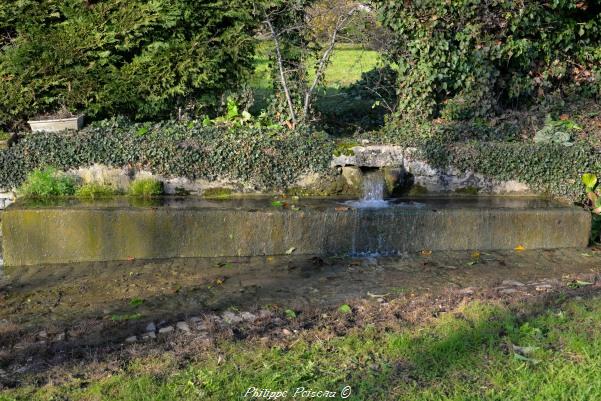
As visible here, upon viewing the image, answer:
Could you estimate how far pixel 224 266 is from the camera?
7.36m

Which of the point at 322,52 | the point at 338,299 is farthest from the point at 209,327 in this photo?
the point at 322,52

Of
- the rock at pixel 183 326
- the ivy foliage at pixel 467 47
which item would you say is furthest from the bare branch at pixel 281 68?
the rock at pixel 183 326

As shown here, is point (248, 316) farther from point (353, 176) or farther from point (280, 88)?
point (280, 88)

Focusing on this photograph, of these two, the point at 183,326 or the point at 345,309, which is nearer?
the point at 183,326

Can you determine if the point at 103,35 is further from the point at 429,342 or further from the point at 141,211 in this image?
the point at 429,342

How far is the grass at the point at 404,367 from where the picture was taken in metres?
3.98

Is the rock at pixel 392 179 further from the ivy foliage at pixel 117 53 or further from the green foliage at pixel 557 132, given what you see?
the ivy foliage at pixel 117 53

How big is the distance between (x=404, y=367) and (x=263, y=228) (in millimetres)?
3630

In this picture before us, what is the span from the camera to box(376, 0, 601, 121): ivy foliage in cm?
1020

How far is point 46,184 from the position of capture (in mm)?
8227

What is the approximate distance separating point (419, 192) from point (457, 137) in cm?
116

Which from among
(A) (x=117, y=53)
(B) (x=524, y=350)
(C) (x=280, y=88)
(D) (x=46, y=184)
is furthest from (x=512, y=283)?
(A) (x=117, y=53)

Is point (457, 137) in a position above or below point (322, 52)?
below

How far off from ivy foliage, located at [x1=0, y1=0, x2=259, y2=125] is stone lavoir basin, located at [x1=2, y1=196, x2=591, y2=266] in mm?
2134
